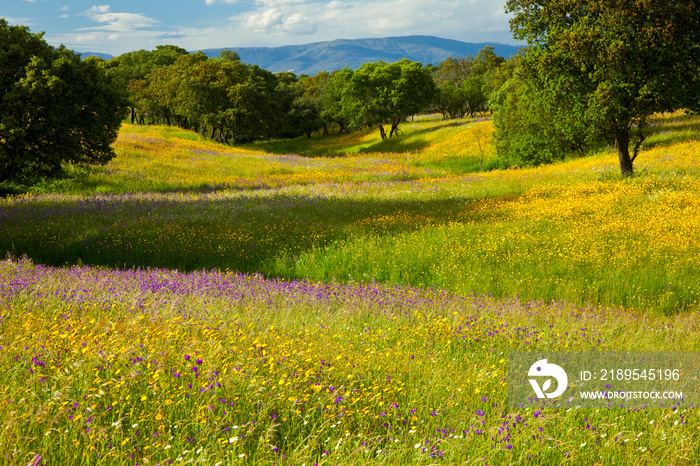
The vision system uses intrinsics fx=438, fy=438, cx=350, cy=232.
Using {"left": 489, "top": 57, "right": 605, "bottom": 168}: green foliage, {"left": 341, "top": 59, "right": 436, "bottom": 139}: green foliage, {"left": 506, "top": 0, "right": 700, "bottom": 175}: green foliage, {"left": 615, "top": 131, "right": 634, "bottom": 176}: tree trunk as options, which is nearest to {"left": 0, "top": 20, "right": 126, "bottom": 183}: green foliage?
{"left": 506, "top": 0, "right": 700, "bottom": 175}: green foliage

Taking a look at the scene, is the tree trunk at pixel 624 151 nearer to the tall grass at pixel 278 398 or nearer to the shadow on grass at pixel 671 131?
the shadow on grass at pixel 671 131

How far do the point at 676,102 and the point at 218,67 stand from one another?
57081mm

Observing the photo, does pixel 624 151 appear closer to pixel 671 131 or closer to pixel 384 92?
pixel 671 131

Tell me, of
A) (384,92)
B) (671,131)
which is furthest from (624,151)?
(384,92)

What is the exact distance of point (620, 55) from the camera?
16047 mm

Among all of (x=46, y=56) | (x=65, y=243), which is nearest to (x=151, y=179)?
(x=46, y=56)

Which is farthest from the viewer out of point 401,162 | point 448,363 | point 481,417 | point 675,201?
point 401,162

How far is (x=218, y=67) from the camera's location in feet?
202

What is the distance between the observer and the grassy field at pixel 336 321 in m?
2.89

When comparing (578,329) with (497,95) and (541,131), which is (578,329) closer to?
(541,131)

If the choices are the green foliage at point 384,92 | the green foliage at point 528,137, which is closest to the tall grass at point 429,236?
the green foliage at point 528,137

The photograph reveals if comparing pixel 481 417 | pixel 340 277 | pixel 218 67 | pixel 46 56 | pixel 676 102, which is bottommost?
pixel 340 277
